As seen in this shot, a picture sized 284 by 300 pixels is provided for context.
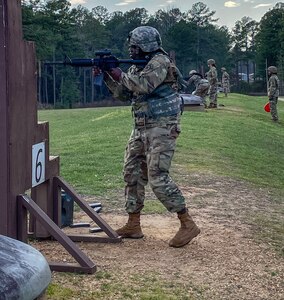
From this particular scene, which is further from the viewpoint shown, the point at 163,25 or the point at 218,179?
the point at 163,25

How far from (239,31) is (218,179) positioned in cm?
8847

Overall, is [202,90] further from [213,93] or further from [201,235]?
[201,235]

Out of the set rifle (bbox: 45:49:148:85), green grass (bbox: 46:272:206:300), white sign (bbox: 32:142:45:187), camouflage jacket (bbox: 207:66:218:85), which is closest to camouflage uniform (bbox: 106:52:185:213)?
rifle (bbox: 45:49:148:85)

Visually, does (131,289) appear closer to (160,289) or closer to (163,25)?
(160,289)

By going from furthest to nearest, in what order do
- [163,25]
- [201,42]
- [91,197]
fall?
1. [163,25]
2. [201,42]
3. [91,197]

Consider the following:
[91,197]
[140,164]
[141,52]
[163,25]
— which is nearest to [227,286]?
[140,164]

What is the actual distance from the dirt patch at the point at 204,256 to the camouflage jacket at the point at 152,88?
1.20 metres

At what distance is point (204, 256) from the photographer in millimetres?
5746

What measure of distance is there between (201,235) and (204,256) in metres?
0.74

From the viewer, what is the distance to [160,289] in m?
4.82

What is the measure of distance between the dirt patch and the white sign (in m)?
0.63

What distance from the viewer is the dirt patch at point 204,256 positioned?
5.02 meters

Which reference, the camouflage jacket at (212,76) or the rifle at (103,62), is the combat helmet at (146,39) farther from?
the camouflage jacket at (212,76)

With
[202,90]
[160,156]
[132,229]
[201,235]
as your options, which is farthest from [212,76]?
[160,156]
